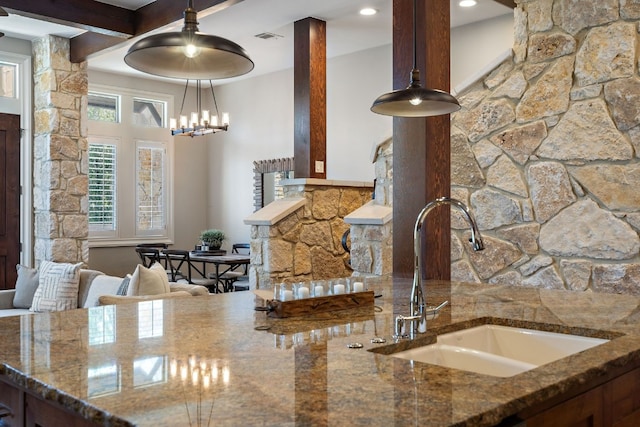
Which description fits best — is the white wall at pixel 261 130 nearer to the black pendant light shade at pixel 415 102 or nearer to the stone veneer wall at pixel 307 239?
the stone veneer wall at pixel 307 239

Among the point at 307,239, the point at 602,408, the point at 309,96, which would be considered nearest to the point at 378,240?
the point at 307,239

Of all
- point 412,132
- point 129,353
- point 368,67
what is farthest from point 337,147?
point 129,353

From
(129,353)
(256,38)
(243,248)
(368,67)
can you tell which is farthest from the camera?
(243,248)

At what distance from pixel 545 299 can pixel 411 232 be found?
853mm

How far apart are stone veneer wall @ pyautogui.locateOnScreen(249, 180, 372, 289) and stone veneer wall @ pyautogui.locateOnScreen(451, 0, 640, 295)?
1.76 meters

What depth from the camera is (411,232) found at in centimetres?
302

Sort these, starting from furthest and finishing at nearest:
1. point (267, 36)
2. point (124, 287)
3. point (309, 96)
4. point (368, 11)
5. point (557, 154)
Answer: point (267, 36)
point (309, 96)
point (368, 11)
point (124, 287)
point (557, 154)

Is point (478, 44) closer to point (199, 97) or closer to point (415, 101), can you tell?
point (415, 101)

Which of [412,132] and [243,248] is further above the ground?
[412,132]

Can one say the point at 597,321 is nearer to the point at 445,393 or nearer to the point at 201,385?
the point at 445,393

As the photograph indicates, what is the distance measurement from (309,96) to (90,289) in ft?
8.70

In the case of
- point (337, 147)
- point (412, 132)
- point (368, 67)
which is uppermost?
point (368, 67)

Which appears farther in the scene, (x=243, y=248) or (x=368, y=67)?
(x=243, y=248)

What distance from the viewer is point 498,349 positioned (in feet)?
6.30
